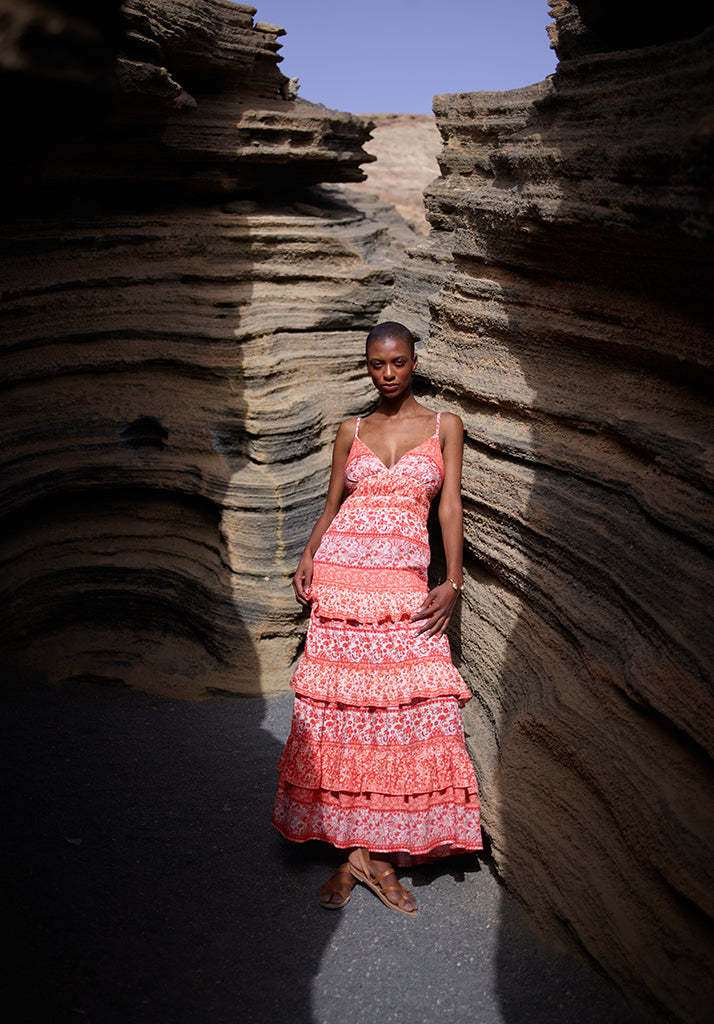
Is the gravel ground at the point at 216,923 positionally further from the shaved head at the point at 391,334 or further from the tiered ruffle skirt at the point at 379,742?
the shaved head at the point at 391,334

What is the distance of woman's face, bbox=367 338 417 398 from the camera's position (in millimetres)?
4008

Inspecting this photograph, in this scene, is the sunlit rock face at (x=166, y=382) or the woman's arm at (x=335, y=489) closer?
the woman's arm at (x=335, y=489)

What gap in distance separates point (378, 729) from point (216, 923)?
3.33ft

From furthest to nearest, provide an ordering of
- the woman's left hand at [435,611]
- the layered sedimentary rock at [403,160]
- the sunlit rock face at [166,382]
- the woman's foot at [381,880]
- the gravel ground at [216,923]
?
the layered sedimentary rock at [403,160] < the sunlit rock face at [166,382] < the woman's left hand at [435,611] < the woman's foot at [381,880] < the gravel ground at [216,923]

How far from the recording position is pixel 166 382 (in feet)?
18.3

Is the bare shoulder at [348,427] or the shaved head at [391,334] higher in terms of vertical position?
the shaved head at [391,334]

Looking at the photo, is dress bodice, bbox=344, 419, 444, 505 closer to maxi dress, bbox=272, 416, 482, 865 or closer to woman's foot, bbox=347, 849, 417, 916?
maxi dress, bbox=272, 416, 482, 865

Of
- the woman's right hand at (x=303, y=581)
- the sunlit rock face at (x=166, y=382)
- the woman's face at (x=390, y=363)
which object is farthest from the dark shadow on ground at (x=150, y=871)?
the woman's face at (x=390, y=363)

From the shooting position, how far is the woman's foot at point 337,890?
339cm

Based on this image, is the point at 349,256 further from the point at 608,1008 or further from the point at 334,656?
the point at 608,1008

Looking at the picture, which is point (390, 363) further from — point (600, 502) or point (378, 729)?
point (378, 729)

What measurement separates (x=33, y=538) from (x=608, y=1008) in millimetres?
4268

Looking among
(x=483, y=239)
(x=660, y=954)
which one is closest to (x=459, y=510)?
(x=483, y=239)

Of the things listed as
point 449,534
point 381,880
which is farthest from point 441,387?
point 381,880
